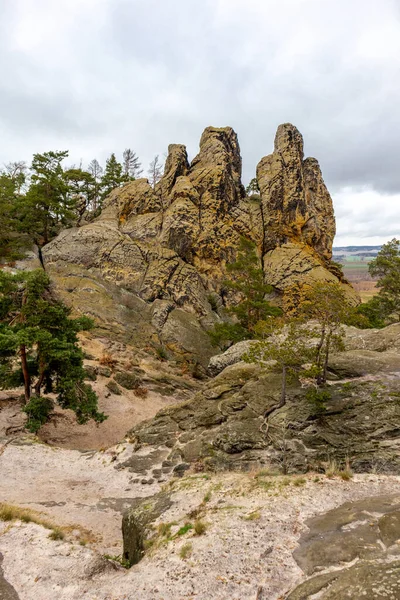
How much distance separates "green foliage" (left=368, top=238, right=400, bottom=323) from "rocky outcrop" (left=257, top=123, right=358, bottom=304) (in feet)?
30.6

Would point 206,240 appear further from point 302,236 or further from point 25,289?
point 25,289

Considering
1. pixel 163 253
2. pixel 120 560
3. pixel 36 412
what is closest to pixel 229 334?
pixel 163 253

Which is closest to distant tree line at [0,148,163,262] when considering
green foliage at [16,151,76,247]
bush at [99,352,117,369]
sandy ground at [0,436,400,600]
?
green foliage at [16,151,76,247]

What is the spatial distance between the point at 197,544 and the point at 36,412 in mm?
14842

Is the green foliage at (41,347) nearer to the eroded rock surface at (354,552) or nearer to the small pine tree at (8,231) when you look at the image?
the eroded rock surface at (354,552)

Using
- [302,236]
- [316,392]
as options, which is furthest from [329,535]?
[302,236]

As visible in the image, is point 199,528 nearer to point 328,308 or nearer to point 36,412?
point 328,308

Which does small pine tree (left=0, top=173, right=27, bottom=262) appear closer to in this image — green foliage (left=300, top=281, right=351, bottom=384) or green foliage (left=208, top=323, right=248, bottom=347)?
green foliage (left=208, top=323, right=248, bottom=347)

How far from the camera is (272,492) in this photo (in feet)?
31.4

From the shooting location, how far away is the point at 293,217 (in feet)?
169

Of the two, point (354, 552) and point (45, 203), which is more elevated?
point (45, 203)

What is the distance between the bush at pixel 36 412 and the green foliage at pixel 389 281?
1291 inches

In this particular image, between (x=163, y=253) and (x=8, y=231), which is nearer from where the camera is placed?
(x=8, y=231)

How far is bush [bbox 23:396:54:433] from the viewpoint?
18458 mm
